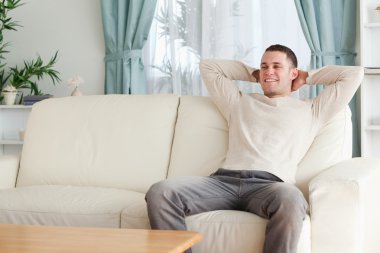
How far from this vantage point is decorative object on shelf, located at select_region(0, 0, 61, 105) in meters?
5.24

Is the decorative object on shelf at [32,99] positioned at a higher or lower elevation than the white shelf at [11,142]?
higher

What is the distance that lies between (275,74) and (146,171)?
793 millimetres

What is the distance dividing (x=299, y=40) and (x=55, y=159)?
1938 millimetres

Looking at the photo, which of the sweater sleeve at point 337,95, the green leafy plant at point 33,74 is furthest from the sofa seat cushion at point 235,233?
the green leafy plant at point 33,74

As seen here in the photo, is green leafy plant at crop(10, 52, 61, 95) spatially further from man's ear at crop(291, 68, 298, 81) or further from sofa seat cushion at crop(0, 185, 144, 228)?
man's ear at crop(291, 68, 298, 81)

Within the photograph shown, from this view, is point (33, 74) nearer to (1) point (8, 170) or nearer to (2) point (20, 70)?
(2) point (20, 70)

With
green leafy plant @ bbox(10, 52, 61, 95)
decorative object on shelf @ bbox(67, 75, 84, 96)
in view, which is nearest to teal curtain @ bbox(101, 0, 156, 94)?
decorative object on shelf @ bbox(67, 75, 84, 96)

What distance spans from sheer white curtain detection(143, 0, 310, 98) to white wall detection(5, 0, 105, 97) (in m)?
0.50

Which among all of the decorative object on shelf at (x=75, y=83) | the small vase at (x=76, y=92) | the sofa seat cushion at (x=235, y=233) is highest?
the decorative object on shelf at (x=75, y=83)

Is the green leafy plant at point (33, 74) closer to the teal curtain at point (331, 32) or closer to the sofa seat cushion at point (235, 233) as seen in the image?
the teal curtain at point (331, 32)

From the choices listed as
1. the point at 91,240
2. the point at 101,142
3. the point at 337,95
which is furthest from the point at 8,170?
the point at 337,95

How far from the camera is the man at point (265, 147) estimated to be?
2596mm

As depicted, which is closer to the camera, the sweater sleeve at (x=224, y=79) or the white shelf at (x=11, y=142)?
the sweater sleeve at (x=224, y=79)

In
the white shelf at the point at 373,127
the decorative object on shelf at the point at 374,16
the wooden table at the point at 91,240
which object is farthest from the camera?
the decorative object on shelf at the point at 374,16
